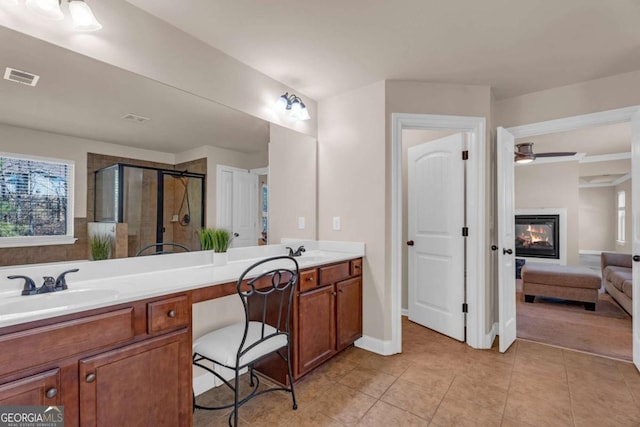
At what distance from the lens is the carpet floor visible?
9.25ft

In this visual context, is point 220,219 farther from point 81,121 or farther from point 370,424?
point 370,424

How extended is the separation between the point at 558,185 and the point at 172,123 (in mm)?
6913

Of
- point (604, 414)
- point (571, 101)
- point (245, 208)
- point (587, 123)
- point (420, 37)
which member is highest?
point (420, 37)

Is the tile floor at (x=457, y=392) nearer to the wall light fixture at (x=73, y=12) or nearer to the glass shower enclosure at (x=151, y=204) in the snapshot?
the glass shower enclosure at (x=151, y=204)

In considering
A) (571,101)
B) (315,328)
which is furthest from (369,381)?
(571,101)

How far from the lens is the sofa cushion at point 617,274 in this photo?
12.3 feet

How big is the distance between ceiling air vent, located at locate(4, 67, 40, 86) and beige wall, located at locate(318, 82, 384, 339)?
82.8 inches

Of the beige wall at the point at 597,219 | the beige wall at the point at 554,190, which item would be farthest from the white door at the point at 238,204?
the beige wall at the point at 597,219

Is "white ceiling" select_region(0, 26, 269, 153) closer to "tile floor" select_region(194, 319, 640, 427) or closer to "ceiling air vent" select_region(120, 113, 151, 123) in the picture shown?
"ceiling air vent" select_region(120, 113, 151, 123)

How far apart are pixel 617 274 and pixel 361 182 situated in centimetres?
371

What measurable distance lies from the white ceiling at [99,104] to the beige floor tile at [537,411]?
2.57 m

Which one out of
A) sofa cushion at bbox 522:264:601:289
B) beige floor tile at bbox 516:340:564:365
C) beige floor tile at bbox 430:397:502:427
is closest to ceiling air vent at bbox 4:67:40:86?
beige floor tile at bbox 430:397:502:427

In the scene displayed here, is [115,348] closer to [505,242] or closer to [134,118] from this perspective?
[134,118]

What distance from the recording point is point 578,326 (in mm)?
3326
